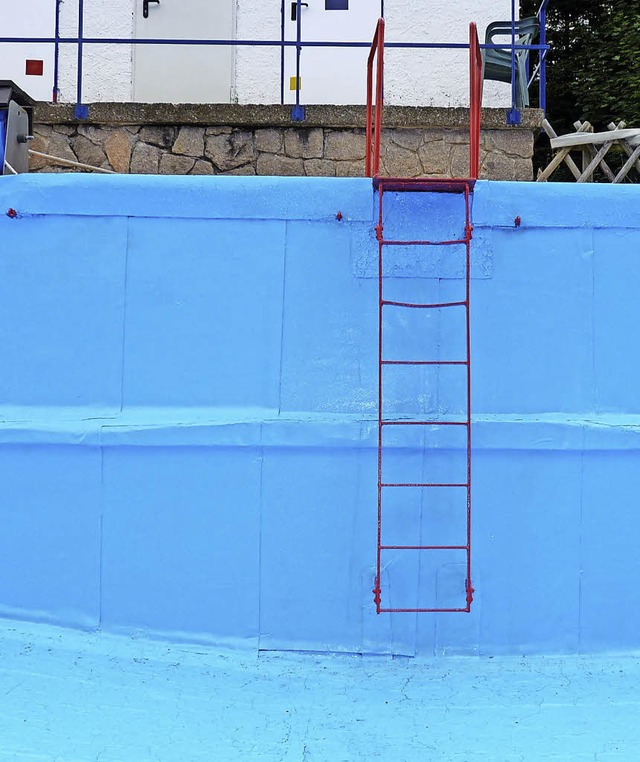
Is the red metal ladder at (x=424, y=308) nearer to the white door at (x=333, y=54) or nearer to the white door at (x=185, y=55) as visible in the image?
the white door at (x=333, y=54)

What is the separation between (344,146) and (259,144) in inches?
23.2

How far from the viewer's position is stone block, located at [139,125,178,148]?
6.37 metres

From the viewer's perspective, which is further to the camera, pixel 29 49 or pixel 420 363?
pixel 29 49

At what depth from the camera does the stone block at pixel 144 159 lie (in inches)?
251

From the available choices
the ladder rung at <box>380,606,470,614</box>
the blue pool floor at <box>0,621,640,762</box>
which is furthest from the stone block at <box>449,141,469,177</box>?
the blue pool floor at <box>0,621,640,762</box>

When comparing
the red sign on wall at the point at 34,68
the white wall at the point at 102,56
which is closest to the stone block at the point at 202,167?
the white wall at the point at 102,56

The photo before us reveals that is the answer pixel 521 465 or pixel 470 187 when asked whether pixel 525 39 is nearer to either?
pixel 470 187

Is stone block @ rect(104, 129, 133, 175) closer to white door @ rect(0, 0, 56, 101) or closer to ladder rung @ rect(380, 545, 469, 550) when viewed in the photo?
white door @ rect(0, 0, 56, 101)

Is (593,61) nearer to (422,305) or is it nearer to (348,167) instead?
(348,167)

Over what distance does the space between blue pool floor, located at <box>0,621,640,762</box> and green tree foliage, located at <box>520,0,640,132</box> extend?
1030 cm

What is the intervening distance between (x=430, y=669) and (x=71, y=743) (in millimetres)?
1706

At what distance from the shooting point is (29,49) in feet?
27.4

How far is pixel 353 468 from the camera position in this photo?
4566mm

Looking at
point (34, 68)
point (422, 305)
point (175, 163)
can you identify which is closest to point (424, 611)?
point (422, 305)
